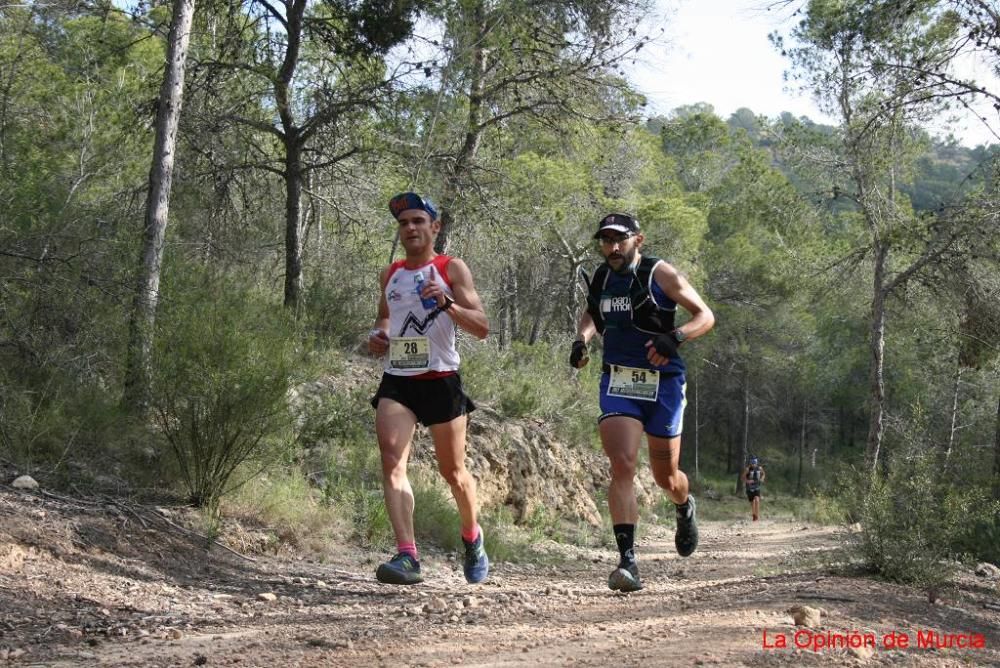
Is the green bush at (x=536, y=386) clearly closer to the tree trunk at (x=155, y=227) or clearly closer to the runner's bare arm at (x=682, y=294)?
the tree trunk at (x=155, y=227)

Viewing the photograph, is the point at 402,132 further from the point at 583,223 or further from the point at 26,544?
the point at 583,223

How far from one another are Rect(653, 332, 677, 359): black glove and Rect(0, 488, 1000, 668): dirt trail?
1.49 metres

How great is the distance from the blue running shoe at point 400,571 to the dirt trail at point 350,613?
0.73 ft

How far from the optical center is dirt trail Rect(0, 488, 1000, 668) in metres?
4.18

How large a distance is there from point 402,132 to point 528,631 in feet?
26.3

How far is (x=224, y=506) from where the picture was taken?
7.43 m

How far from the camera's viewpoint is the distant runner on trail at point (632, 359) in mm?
5574

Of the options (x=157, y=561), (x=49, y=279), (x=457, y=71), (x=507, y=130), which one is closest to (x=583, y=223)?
(x=507, y=130)

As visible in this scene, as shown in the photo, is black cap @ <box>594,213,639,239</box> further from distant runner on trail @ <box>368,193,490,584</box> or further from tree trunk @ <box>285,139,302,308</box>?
tree trunk @ <box>285,139,302,308</box>

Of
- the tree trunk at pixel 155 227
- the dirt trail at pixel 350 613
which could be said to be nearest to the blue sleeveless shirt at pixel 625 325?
the dirt trail at pixel 350 613

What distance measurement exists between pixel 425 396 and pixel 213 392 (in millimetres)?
2359

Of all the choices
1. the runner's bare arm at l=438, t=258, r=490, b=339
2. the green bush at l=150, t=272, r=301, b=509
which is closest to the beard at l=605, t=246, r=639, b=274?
the runner's bare arm at l=438, t=258, r=490, b=339

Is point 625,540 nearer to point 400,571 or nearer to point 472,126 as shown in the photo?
point 400,571

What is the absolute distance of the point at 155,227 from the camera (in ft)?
27.0
